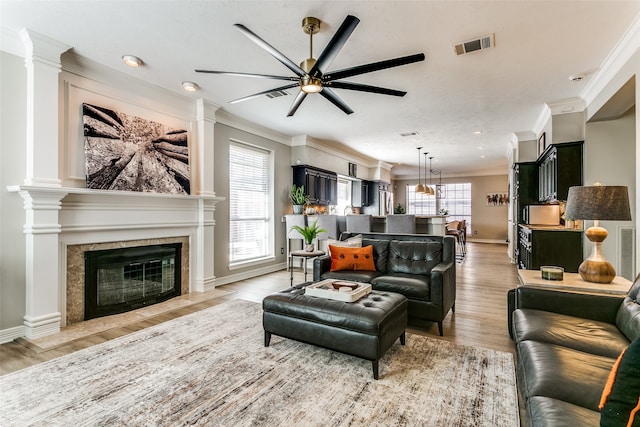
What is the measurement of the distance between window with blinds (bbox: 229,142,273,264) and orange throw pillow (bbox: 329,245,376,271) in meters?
2.44

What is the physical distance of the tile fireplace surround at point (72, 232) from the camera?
3.00m

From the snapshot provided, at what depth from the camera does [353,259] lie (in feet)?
12.4

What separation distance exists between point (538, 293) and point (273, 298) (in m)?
2.12

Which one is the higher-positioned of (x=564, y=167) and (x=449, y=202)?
(x=564, y=167)

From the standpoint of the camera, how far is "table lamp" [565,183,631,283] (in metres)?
2.43

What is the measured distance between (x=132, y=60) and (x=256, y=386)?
3.57 metres

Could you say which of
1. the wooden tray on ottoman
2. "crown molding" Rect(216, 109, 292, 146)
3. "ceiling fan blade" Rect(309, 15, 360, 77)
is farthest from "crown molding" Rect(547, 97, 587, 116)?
"crown molding" Rect(216, 109, 292, 146)

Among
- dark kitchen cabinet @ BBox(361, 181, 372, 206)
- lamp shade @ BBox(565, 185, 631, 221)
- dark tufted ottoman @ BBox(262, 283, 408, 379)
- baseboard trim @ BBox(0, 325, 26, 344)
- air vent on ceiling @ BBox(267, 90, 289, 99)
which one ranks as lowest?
baseboard trim @ BBox(0, 325, 26, 344)

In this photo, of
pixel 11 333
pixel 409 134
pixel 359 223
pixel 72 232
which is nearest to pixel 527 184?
pixel 409 134

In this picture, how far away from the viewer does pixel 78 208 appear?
3.38 m

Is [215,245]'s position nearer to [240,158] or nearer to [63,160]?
[240,158]

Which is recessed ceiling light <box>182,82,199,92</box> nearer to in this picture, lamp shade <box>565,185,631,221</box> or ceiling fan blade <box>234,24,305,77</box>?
ceiling fan blade <box>234,24,305,77</box>

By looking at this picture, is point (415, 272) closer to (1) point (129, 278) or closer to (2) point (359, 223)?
(2) point (359, 223)

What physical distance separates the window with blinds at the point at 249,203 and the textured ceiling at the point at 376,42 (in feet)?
3.22
